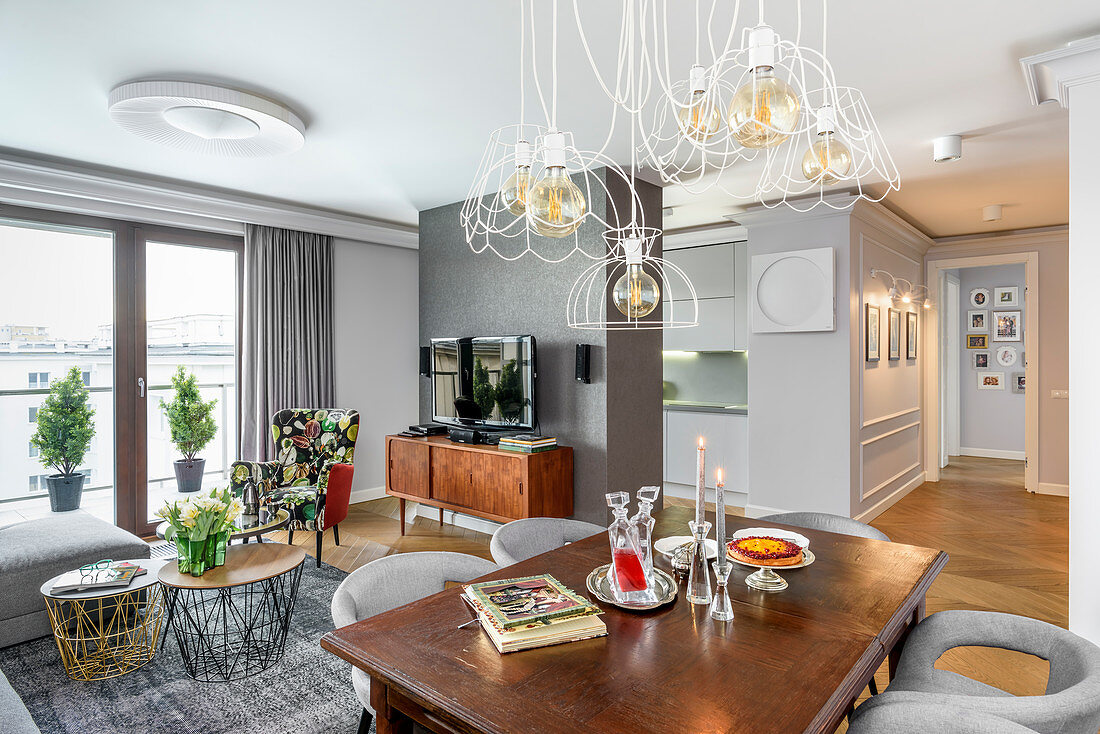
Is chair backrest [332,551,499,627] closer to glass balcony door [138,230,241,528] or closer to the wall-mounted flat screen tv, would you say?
the wall-mounted flat screen tv

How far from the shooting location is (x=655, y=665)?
1254 mm

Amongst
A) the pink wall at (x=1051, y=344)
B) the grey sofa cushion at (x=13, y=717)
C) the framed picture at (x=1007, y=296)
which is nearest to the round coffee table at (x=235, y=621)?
the grey sofa cushion at (x=13, y=717)

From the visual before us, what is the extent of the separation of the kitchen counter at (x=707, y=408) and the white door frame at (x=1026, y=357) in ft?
7.09

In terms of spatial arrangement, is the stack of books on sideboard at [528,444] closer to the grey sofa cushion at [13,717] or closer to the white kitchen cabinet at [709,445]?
the white kitchen cabinet at [709,445]

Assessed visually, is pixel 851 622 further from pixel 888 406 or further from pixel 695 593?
pixel 888 406

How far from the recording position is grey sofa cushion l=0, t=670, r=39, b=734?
5.30ft

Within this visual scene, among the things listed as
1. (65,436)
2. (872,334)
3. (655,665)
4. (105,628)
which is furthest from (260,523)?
(872,334)

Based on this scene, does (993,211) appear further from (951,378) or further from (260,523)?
(260,523)

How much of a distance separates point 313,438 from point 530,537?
2.77 metres

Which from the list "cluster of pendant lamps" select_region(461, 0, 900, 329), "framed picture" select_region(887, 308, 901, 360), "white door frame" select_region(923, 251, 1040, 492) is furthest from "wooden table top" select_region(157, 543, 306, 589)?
"white door frame" select_region(923, 251, 1040, 492)

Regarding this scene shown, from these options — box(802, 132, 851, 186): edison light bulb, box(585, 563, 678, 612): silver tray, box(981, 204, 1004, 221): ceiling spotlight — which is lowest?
box(585, 563, 678, 612): silver tray

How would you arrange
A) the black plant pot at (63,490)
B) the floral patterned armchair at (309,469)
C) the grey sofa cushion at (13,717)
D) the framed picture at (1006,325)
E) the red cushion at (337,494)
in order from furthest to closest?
the framed picture at (1006,325) < the black plant pot at (63,490) < the red cushion at (337,494) < the floral patterned armchair at (309,469) < the grey sofa cushion at (13,717)

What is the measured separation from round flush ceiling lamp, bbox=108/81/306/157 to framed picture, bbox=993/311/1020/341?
8162 millimetres

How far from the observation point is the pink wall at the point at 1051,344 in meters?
5.80
